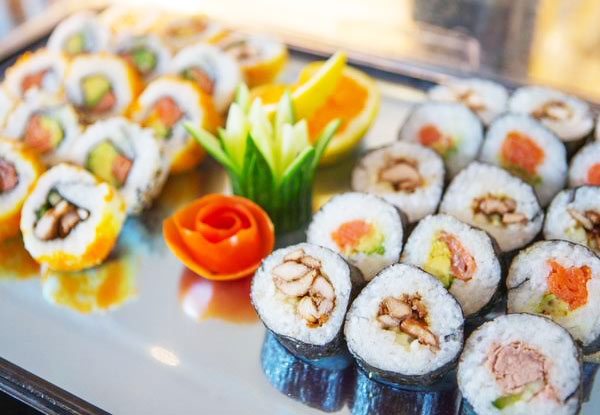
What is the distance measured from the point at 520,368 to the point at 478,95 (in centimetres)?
130

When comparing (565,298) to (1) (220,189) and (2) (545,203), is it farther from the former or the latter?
(1) (220,189)

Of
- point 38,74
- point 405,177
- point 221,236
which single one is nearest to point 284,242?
point 221,236

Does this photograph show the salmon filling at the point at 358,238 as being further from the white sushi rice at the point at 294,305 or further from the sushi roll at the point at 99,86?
the sushi roll at the point at 99,86

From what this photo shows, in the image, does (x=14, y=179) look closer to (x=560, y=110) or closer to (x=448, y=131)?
(x=448, y=131)

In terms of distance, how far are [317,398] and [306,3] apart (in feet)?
8.40

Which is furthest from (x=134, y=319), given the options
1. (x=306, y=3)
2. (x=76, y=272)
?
(x=306, y=3)

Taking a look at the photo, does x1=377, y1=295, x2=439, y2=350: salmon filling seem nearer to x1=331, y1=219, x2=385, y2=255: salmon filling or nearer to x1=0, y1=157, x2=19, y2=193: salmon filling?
x1=331, y1=219, x2=385, y2=255: salmon filling

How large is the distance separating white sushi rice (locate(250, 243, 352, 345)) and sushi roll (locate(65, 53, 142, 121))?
1121mm

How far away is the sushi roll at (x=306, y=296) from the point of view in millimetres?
1851

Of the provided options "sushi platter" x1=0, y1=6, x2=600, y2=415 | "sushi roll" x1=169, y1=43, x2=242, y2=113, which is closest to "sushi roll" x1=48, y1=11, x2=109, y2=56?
"sushi platter" x1=0, y1=6, x2=600, y2=415

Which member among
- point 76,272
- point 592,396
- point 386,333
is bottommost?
point 592,396

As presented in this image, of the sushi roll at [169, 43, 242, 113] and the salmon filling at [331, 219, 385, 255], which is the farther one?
the sushi roll at [169, 43, 242, 113]

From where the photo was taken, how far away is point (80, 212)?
2223 millimetres

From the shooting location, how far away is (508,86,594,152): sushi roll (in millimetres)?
2443
